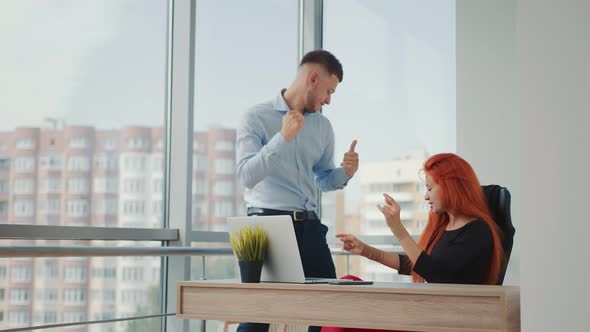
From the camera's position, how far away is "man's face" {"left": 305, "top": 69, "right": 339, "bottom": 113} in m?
3.27

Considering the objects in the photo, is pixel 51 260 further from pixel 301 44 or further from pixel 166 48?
pixel 301 44

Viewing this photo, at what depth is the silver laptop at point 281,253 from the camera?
2.38m

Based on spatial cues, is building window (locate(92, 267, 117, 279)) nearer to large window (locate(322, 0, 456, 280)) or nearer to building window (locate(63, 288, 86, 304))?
building window (locate(63, 288, 86, 304))

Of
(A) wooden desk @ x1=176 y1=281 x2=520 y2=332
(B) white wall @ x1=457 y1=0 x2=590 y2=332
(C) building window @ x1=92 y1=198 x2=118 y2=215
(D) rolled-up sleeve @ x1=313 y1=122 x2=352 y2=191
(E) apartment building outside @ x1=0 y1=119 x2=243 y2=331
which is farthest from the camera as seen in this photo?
(D) rolled-up sleeve @ x1=313 y1=122 x2=352 y2=191

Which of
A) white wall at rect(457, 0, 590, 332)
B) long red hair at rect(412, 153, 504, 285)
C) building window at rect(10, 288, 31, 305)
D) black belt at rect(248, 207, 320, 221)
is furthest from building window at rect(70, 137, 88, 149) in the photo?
white wall at rect(457, 0, 590, 332)

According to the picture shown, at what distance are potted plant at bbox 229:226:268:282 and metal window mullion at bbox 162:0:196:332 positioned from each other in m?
1.25

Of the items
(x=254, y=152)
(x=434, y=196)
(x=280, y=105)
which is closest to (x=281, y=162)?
(x=254, y=152)

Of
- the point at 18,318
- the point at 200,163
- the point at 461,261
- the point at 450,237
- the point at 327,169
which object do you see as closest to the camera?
the point at 461,261

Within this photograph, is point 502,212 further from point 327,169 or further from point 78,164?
Answer: point 78,164

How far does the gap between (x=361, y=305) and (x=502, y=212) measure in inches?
42.3

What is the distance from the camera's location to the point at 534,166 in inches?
73.7

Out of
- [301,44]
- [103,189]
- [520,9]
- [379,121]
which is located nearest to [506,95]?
[379,121]

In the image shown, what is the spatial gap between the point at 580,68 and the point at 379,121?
292 centimetres

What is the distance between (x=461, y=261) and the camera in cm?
270
